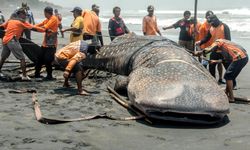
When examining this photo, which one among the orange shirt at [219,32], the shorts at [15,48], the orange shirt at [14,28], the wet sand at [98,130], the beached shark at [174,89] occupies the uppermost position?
the orange shirt at [14,28]

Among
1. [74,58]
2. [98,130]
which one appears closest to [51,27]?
[74,58]

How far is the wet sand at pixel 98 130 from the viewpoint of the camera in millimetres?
6098

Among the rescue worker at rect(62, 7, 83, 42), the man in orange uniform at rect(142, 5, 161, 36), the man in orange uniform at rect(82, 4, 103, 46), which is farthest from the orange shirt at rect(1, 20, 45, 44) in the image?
the man in orange uniform at rect(142, 5, 161, 36)

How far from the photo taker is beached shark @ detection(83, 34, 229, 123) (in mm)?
7109

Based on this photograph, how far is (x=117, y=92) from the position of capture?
31.5 ft

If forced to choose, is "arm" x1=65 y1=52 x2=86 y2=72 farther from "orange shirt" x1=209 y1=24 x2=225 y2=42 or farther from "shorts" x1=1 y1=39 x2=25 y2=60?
"orange shirt" x1=209 y1=24 x2=225 y2=42

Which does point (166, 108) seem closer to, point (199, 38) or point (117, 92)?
point (117, 92)

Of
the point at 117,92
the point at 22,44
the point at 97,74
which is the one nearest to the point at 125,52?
the point at 97,74

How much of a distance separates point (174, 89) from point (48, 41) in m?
4.55

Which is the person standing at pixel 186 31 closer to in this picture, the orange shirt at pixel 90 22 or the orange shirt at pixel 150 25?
the orange shirt at pixel 150 25

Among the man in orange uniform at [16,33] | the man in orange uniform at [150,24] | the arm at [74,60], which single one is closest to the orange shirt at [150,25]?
the man in orange uniform at [150,24]

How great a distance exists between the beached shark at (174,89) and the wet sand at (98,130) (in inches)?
8.7

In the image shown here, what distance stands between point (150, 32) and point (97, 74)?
3165 mm

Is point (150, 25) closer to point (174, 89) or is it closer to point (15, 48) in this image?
point (15, 48)
